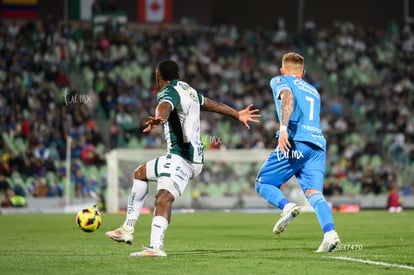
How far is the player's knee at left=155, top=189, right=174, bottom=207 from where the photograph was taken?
10.9 meters

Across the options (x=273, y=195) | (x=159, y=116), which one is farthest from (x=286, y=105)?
→ (x=159, y=116)

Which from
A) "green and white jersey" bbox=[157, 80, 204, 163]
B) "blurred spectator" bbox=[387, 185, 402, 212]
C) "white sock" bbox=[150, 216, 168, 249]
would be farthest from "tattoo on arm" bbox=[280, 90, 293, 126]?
"blurred spectator" bbox=[387, 185, 402, 212]

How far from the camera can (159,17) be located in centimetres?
4116

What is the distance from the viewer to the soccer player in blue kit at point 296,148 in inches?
459

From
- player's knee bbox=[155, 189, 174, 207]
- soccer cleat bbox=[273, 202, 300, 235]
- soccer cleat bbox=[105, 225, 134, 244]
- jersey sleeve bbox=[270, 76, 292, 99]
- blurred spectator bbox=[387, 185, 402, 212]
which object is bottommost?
blurred spectator bbox=[387, 185, 402, 212]

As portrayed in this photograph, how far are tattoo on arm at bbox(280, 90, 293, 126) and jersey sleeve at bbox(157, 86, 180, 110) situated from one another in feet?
4.86

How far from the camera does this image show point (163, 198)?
429 inches

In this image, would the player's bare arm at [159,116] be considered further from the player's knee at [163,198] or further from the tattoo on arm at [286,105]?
the tattoo on arm at [286,105]

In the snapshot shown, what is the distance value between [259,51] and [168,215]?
31490 mm

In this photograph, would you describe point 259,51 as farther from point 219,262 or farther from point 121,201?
point 219,262

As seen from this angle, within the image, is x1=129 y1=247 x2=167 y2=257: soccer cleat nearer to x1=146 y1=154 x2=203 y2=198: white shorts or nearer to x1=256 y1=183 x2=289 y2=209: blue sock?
x1=146 y1=154 x2=203 y2=198: white shorts

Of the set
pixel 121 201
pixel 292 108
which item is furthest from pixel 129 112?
pixel 292 108

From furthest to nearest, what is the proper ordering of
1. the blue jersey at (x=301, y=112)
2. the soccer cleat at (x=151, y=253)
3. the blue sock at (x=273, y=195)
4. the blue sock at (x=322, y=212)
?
the blue sock at (x=273, y=195) < the blue jersey at (x=301, y=112) < the blue sock at (x=322, y=212) < the soccer cleat at (x=151, y=253)

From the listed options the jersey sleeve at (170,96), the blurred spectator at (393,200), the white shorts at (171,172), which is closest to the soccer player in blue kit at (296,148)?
the white shorts at (171,172)
